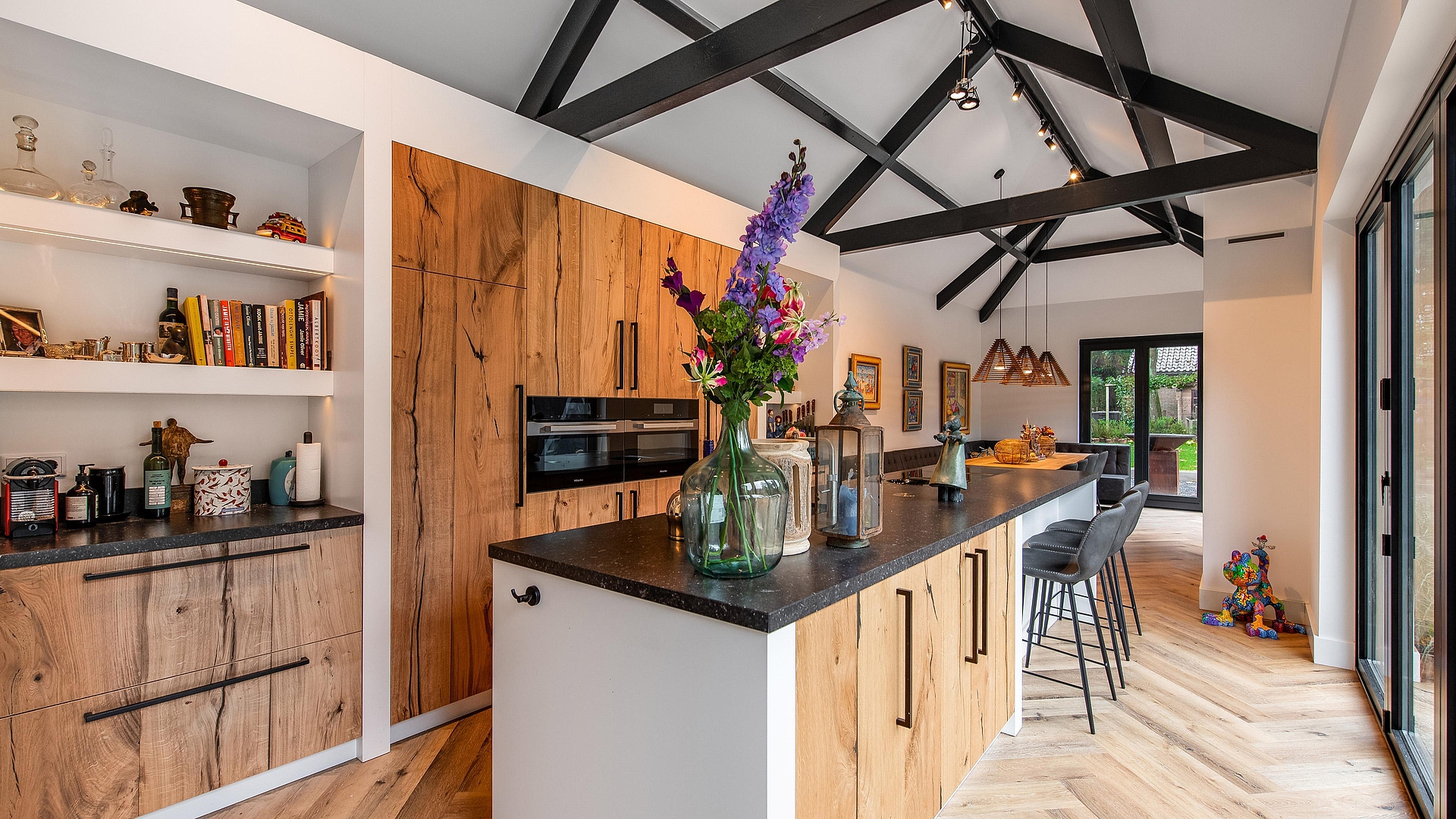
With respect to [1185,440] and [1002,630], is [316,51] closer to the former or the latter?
[1002,630]

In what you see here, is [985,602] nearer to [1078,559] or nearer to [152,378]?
[1078,559]

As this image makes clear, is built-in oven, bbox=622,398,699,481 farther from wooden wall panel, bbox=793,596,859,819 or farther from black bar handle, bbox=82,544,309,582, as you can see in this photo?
wooden wall panel, bbox=793,596,859,819

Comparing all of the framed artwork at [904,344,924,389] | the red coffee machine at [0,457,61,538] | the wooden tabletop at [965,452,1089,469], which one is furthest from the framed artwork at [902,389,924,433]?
the red coffee machine at [0,457,61,538]

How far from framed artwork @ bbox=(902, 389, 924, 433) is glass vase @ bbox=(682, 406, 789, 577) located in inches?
240

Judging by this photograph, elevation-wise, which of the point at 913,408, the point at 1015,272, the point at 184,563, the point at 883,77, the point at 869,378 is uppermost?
the point at 883,77

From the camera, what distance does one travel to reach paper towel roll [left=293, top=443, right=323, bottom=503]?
2.51m

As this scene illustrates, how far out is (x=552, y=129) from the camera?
3.03m

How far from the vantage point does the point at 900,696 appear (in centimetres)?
163

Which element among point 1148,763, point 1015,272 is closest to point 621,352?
point 1148,763

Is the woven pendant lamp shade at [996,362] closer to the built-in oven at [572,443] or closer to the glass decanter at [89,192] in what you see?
the built-in oven at [572,443]

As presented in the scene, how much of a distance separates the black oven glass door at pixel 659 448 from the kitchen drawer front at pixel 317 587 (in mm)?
1368

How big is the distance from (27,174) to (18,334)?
0.46m

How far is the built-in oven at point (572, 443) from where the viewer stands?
9.78ft

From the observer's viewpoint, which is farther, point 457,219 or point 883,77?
point 883,77
